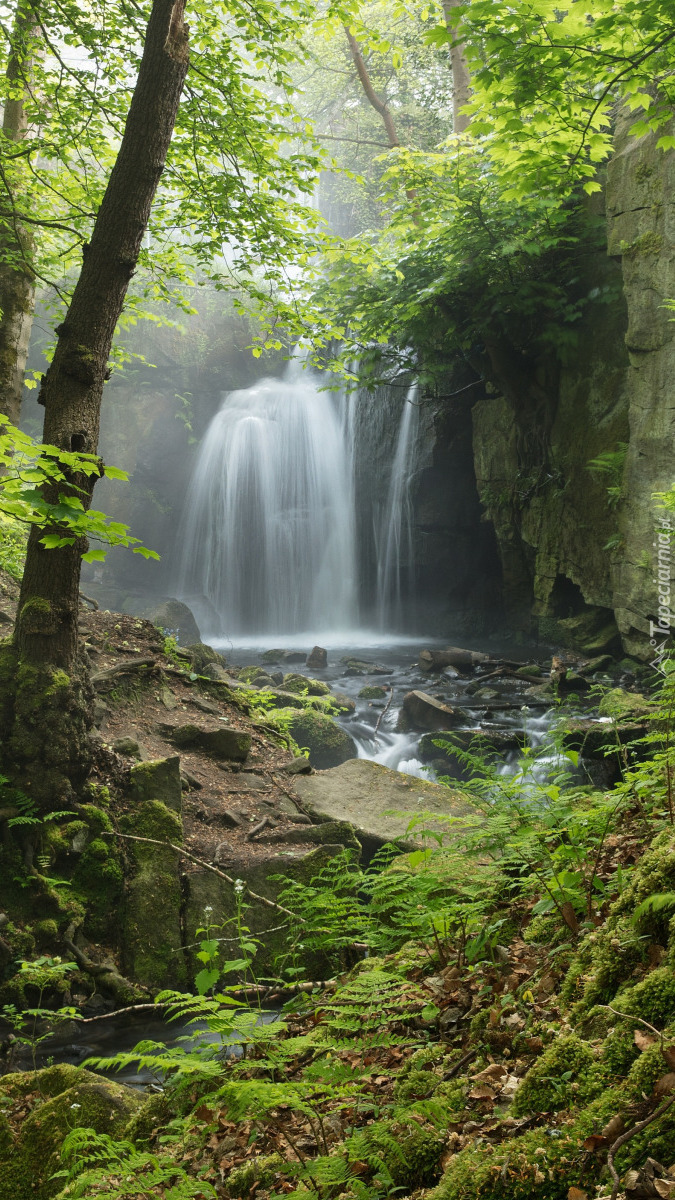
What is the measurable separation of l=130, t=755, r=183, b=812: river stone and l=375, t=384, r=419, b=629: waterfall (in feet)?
42.7

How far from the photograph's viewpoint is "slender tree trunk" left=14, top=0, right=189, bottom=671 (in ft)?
13.5

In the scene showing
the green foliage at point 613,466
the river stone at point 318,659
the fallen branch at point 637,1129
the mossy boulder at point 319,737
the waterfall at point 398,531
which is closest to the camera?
the fallen branch at point 637,1129

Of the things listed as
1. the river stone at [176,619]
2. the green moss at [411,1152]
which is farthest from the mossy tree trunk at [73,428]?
the river stone at [176,619]

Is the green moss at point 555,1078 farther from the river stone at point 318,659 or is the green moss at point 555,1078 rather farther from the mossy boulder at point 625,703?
the river stone at point 318,659

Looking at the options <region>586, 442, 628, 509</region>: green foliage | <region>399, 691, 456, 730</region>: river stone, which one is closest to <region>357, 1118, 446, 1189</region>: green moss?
<region>399, 691, 456, 730</region>: river stone

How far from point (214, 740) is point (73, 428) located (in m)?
3.00

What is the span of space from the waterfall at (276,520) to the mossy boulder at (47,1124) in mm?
16625

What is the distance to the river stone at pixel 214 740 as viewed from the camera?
19.7 feet

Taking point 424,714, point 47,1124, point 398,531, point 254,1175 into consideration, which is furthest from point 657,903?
point 398,531

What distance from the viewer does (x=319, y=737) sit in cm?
830

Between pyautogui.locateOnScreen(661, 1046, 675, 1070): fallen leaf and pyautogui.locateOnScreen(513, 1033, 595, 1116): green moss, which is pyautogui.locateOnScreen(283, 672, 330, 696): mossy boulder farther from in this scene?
pyautogui.locateOnScreen(661, 1046, 675, 1070): fallen leaf

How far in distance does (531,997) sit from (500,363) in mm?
12158

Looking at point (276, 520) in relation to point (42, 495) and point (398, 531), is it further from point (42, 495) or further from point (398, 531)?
point (42, 495)

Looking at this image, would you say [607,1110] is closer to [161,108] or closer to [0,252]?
[161,108]
